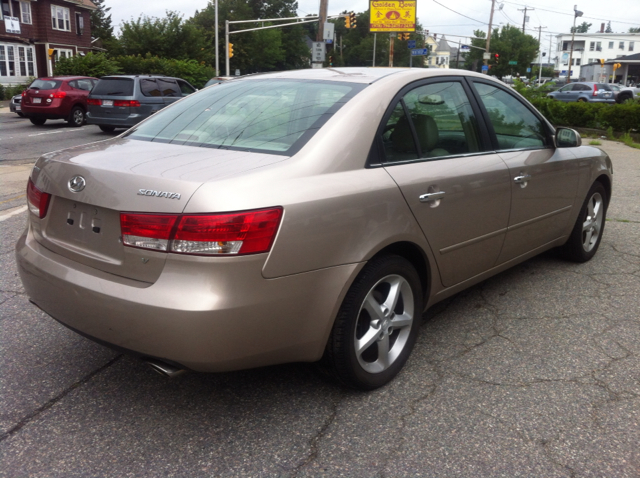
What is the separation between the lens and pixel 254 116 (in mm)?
3146

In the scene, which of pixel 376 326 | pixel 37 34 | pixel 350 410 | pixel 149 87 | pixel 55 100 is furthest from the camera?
pixel 37 34

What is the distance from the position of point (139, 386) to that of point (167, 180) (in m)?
1.16

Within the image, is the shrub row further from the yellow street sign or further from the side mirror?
the yellow street sign

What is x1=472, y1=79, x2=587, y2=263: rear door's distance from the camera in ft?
12.8

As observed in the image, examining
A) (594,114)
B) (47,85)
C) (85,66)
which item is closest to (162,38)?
(85,66)

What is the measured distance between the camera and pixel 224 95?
350 centimetres

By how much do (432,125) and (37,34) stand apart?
1753 inches

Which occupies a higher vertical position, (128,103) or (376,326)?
(128,103)

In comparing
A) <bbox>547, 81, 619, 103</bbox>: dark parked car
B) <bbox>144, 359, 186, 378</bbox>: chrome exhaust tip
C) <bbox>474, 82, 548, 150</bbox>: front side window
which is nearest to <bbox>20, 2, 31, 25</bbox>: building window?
<bbox>547, 81, 619, 103</bbox>: dark parked car

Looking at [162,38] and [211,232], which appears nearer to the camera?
[211,232]

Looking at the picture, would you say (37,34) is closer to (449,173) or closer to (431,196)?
(449,173)

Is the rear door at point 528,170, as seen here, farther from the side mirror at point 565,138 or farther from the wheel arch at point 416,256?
the wheel arch at point 416,256

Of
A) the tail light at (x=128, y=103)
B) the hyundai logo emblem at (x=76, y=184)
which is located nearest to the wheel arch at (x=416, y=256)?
the hyundai logo emblem at (x=76, y=184)

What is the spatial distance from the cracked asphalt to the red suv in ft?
54.8
